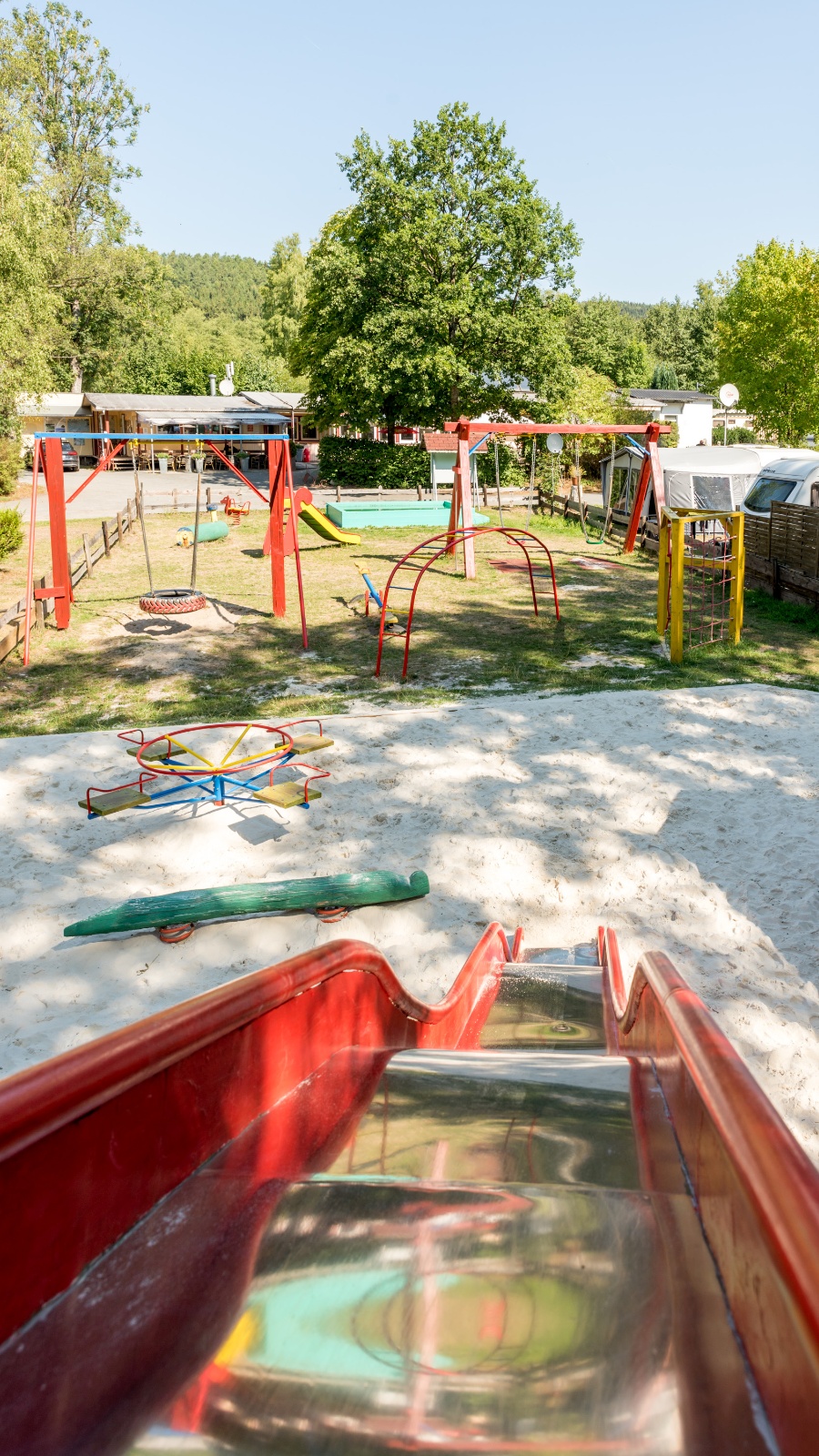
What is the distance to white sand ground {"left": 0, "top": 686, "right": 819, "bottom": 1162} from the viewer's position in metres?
5.37

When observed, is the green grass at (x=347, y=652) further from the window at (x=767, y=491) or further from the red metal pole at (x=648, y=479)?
the window at (x=767, y=491)

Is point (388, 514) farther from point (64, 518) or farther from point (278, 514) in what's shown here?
point (64, 518)

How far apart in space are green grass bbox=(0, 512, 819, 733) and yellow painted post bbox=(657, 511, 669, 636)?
258 millimetres

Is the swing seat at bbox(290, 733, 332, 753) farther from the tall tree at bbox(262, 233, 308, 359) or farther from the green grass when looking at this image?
the tall tree at bbox(262, 233, 308, 359)

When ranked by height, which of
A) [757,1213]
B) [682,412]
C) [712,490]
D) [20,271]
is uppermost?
[20,271]

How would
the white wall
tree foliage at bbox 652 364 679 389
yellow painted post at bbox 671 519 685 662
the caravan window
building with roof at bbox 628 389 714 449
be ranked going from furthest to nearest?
tree foliage at bbox 652 364 679 389
building with roof at bbox 628 389 714 449
the white wall
the caravan window
yellow painted post at bbox 671 519 685 662

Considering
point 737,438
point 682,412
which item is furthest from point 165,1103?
point 737,438

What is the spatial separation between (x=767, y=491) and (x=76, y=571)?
13507 millimetres

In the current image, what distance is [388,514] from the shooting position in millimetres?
28750

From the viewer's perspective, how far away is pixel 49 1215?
1.78 metres

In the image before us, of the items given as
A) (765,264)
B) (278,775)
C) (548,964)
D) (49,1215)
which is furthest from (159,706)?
(765,264)

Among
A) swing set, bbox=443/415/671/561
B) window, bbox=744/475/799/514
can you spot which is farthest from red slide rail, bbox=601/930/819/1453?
window, bbox=744/475/799/514

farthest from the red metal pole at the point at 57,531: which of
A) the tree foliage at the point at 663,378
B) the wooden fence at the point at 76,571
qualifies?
the tree foliage at the point at 663,378

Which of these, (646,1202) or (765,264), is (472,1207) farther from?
(765,264)
